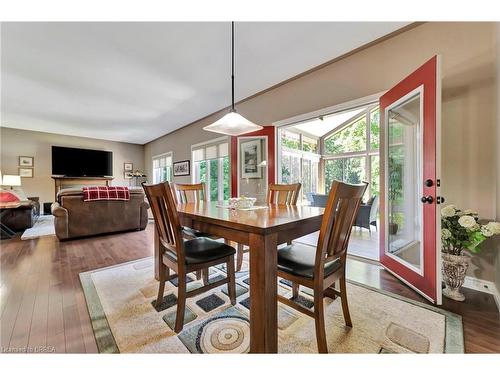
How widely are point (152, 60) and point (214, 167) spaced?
9.49 ft

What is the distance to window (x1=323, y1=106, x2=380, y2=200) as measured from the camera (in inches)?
196

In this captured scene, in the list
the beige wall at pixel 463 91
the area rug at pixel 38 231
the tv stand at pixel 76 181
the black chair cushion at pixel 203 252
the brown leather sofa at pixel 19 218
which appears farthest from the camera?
the tv stand at pixel 76 181

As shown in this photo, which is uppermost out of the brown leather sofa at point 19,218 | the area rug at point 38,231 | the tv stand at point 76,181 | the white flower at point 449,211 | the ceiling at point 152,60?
the ceiling at point 152,60

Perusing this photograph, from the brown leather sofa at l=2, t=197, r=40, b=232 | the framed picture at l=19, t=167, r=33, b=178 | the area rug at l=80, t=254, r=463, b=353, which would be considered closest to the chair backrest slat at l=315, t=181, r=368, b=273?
the area rug at l=80, t=254, r=463, b=353

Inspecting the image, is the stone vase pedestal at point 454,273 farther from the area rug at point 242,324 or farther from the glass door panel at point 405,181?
the area rug at point 242,324

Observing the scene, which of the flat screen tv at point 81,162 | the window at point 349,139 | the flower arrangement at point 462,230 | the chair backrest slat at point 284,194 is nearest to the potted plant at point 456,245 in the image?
the flower arrangement at point 462,230

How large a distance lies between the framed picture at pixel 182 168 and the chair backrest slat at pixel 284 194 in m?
3.87

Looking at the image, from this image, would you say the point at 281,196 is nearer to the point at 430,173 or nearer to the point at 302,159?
the point at 430,173

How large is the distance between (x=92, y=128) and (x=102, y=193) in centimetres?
348

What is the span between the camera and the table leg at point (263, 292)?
1.05 metres

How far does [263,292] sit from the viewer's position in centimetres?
106

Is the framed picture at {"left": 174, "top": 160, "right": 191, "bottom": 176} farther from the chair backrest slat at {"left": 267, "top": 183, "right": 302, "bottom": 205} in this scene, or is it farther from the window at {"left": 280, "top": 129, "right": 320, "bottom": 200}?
the chair backrest slat at {"left": 267, "top": 183, "right": 302, "bottom": 205}
